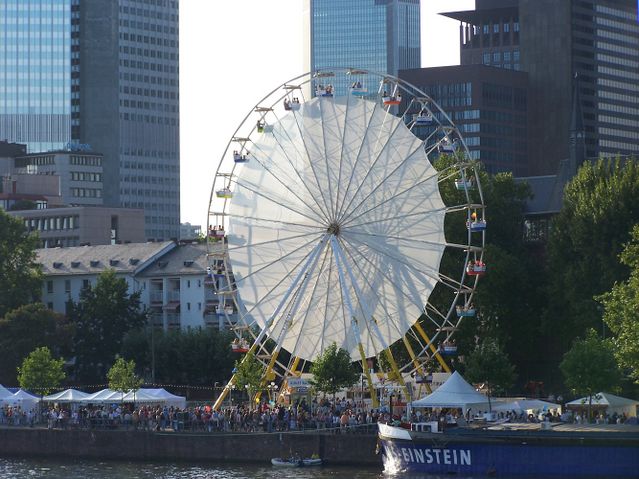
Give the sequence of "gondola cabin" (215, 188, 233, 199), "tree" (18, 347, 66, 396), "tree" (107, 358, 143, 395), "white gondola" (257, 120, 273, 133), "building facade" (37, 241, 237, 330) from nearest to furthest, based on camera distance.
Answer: "white gondola" (257, 120, 273, 133) → "gondola cabin" (215, 188, 233, 199) → "tree" (107, 358, 143, 395) → "tree" (18, 347, 66, 396) → "building facade" (37, 241, 237, 330)

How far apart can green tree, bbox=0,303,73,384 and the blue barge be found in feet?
195

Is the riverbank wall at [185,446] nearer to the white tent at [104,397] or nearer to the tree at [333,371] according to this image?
the white tent at [104,397]

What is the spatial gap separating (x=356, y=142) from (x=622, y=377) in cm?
2233

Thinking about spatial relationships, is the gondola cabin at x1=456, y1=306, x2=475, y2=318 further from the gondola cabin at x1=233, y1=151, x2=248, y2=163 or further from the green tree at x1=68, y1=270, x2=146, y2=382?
the green tree at x1=68, y1=270, x2=146, y2=382

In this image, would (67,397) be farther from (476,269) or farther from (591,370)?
(591,370)

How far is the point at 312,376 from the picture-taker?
10531 centimetres

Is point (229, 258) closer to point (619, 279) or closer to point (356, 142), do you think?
point (356, 142)

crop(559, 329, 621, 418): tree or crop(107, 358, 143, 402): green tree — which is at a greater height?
crop(559, 329, 621, 418): tree

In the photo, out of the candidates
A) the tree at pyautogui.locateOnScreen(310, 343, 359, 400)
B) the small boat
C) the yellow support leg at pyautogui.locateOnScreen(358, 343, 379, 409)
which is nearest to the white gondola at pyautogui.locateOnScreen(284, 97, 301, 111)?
the tree at pyautogui.locateOnScreen(310, 343, 359, 400)

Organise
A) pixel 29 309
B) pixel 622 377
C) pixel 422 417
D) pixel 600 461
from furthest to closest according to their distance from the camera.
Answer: pixel 29 309 < pixel 622 377 < pixel 422 417 < pixel 600 461

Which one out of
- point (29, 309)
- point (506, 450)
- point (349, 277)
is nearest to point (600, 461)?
point (506, 450)

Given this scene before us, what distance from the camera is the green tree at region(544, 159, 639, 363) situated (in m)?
118

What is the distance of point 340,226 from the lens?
10425 cm

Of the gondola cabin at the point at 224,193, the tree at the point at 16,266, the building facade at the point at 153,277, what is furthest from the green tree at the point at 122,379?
the tree at the point at 16,266
